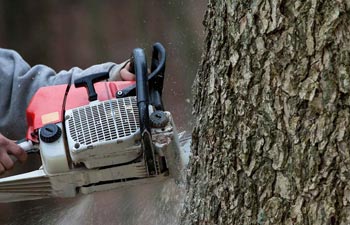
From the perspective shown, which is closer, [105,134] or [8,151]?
[105,134]

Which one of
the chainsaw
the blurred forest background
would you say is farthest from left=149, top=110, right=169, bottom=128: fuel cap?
the blurred forest background

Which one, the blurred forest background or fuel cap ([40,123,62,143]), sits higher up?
fuel cap ([40,123,62,143])

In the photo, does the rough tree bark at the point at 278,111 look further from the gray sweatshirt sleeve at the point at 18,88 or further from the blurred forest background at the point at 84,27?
the blurred forest background at the point at 84,27

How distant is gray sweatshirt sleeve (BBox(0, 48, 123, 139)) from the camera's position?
2957 mm

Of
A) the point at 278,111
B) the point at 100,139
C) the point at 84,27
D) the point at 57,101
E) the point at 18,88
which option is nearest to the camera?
the point at 278,111

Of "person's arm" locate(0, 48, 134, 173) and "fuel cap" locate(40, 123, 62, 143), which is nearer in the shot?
"fuel cap" locate(40, 123, 62, 143)

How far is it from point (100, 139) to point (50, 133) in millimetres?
175

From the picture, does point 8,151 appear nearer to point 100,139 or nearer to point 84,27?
point 100,139

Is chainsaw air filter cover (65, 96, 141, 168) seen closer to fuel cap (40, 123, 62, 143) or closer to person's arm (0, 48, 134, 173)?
fuel cap (40, 123, 62, 143)

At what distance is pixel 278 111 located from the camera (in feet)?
5.20

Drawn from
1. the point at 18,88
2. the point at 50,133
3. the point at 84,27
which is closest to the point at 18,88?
the point at 18,88

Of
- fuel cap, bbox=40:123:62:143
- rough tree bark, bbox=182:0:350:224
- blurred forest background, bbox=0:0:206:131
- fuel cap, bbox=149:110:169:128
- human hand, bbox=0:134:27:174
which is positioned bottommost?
blurred forest background, bbox=0:0:206:131

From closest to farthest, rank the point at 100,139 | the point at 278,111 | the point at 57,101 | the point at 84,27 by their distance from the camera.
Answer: the point at 278,111, the point at 100,139, the point at 57,101, the point at 84,27

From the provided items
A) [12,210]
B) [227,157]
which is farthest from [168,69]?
[227,157]
